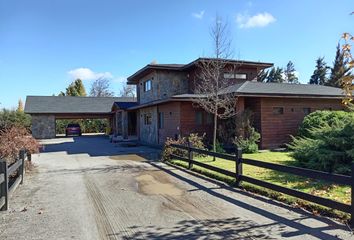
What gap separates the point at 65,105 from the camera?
41.2 m

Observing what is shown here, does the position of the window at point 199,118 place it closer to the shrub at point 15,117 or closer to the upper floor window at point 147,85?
the upper floor window at point 147,85

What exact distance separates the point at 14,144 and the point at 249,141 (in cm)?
1130

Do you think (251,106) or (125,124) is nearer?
(251,106)

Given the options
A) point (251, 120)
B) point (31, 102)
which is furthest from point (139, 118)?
point (31, 102)

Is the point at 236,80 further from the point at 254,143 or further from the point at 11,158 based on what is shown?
the point at 11,158

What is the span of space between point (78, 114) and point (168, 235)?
37.9 metres

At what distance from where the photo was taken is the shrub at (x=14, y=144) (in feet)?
36.6

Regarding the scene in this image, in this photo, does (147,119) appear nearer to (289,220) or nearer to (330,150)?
(330,150)

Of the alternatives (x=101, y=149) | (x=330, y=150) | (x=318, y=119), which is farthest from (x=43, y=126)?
(x=330, y=150)

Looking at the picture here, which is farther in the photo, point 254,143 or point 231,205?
point 254,143

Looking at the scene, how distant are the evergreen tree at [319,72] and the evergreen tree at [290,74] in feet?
28.0

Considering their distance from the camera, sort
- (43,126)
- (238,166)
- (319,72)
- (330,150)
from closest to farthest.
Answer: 1. (238,166)
2. (330,150)
3. (43,126)
4. (319,72)

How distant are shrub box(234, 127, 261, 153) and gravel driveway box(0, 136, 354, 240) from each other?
7047 mm

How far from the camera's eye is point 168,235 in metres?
5.24
